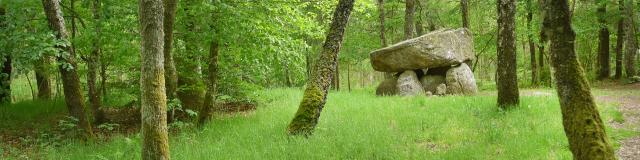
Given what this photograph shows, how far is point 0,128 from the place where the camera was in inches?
531

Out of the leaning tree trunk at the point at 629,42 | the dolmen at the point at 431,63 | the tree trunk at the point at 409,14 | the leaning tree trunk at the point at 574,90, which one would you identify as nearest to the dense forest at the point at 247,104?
the leaning tree trunk at the point at 574,90

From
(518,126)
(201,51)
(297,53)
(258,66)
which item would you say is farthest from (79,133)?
(518,126)

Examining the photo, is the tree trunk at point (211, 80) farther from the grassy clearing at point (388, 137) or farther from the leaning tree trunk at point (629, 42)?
the leaning tree trunk at point (629, 42)

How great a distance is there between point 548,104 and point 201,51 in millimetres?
8056

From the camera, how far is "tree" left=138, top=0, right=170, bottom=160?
620cm

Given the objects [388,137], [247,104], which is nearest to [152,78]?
[388,137]

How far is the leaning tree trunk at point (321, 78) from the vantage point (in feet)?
29.3

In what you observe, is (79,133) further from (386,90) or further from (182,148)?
(386,90)

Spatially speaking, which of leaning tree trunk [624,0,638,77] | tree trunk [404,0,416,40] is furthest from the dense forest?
leaning tree trunk [624,0,638,77]

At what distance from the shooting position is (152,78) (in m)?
6.24

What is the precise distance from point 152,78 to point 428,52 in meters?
12.5

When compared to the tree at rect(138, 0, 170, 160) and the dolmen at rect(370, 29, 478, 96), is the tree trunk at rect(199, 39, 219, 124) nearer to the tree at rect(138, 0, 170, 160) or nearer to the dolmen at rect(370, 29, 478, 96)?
the tree at rect(138, 0, 170, 160)

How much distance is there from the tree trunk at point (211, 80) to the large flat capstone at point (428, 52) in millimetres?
8112

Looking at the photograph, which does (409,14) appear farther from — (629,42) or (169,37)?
(169,37)
